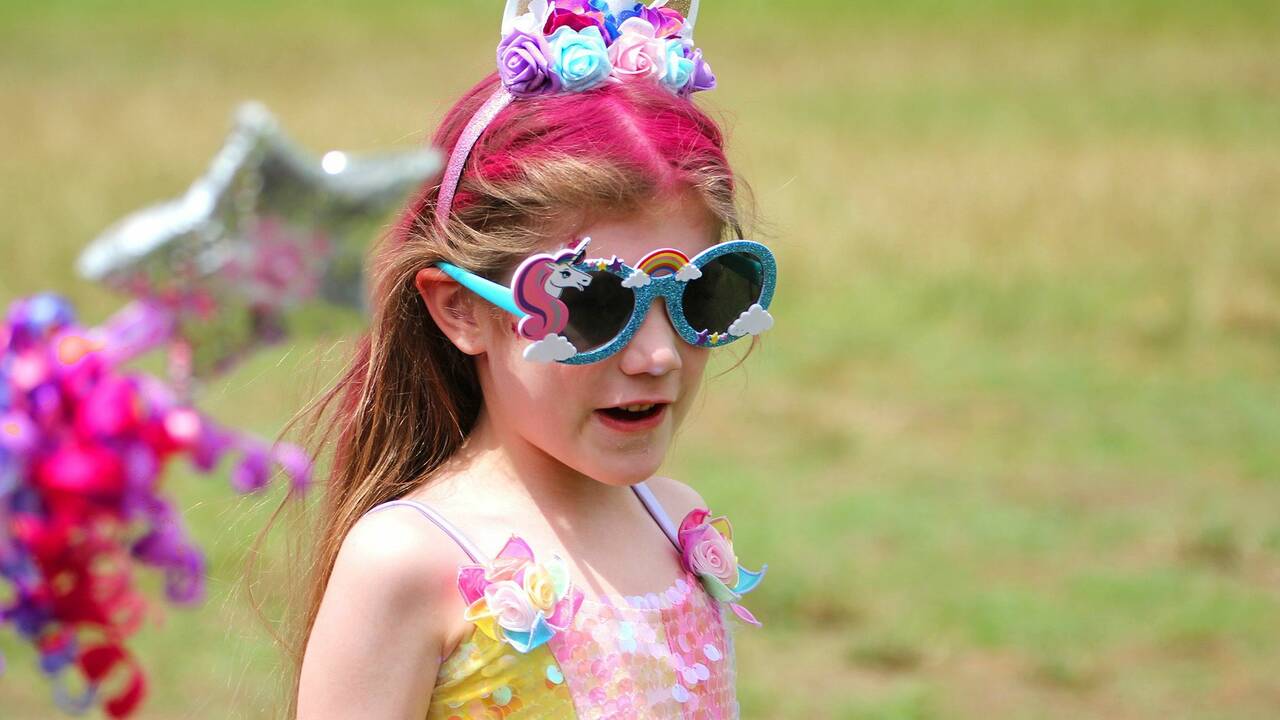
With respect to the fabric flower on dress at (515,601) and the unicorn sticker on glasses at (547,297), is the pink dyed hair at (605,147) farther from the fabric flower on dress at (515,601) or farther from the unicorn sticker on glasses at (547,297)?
the fabric flower on dress at (515,601)

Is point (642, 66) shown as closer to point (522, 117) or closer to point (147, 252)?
point (522, 117)

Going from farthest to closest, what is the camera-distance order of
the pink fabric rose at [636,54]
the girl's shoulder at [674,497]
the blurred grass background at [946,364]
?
the blurred grass background at [946,364] < the girl's shoulder at [674,497] < the pink fabric rose at [636,54]

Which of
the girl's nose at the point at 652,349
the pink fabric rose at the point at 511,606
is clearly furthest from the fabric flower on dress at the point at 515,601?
the girl's nose at the point at 652,349

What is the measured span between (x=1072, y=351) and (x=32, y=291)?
15.2ft

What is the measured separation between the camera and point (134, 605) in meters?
Answer: 1.94

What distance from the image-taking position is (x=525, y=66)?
5.34ft

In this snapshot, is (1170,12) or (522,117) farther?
(1170,12)

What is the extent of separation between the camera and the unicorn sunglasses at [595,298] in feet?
5.00

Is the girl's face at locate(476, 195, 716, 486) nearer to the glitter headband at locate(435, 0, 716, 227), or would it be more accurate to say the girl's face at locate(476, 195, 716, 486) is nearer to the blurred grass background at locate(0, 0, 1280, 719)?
the glitter headband at locate(435, 0, 716, 227)

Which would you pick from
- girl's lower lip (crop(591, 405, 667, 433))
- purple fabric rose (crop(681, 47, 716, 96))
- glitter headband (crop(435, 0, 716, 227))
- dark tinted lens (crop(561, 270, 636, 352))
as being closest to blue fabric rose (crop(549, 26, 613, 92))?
glitter headband (crop(435, 0, 716, 227))

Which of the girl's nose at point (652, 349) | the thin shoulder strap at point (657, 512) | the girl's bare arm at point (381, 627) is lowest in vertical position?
the thin shoulder strap at point (657, 512)

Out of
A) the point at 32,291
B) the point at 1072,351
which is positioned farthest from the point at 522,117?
the point at 32,291

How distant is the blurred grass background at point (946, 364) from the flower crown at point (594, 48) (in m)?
0.24

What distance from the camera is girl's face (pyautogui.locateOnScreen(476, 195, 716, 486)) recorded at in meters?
1.56
